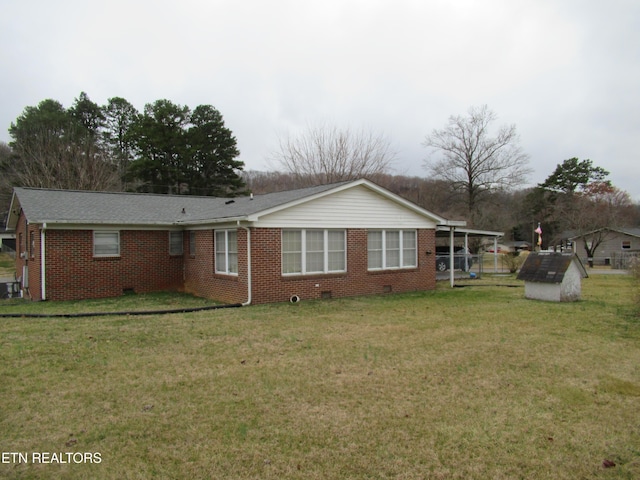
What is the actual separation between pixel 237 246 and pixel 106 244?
505 centimetres

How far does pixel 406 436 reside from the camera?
446 centimetres

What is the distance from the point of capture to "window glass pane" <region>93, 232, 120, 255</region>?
1494 cm

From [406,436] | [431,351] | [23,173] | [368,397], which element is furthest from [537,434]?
[23,173]

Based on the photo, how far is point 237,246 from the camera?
13.1 meters

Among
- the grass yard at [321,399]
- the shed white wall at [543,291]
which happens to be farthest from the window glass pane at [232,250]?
the shed white wall at [543,291]

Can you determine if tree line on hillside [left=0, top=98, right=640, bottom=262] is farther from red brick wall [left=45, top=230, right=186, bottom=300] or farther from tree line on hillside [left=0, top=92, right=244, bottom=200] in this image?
red brick wall [left=45, top=230, right=186, bottom=300]

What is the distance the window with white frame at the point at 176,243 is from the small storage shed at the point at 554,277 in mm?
11451

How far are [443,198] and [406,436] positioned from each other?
45692 millimetres

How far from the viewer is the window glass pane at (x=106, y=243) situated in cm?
1494

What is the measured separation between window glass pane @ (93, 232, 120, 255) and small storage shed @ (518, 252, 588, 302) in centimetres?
1296

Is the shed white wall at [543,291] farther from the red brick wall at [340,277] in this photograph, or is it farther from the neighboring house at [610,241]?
the neighboring house at [610,241]

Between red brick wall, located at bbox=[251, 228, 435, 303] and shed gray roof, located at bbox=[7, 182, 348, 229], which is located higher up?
shed gray roof, located at bbox=[7, 182, 348, 229]

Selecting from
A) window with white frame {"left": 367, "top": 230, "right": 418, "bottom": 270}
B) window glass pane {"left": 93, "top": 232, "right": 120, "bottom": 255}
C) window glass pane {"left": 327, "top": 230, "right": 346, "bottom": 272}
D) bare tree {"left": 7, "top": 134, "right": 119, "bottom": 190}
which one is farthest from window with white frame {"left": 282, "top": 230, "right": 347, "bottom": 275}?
bare tree {"left": 7, "top": 134, "right": 119, "bottom": 190}

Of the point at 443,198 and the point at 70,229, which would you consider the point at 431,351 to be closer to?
the point at 70,229
